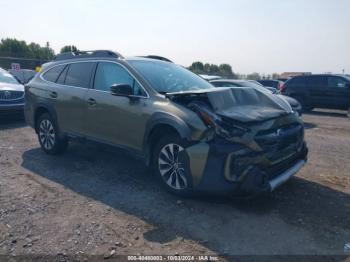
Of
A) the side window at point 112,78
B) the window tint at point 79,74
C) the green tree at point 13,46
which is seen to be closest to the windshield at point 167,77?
the side window at point 112,78

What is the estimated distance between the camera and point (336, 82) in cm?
1499

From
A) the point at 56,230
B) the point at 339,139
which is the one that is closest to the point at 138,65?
the point at 56,230

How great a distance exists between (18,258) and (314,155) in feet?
18.4

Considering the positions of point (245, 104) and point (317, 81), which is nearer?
point (245, 104)

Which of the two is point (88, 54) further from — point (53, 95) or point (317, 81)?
point (317, 81)

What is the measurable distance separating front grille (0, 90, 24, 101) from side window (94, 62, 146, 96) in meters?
5.38

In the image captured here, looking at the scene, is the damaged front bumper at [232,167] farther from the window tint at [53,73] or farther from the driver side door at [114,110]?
the window tint at [53,73]

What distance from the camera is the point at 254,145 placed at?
4.02 m

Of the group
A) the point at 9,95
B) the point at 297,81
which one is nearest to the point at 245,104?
the point at 9,95

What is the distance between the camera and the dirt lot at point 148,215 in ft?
11.2

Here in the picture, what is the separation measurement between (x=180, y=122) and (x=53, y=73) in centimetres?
358

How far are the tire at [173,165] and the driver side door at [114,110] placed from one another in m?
0.41

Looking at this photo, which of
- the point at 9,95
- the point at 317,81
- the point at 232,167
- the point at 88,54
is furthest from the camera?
the point at 317,81

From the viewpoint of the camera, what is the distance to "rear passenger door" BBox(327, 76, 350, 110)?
14.6m
